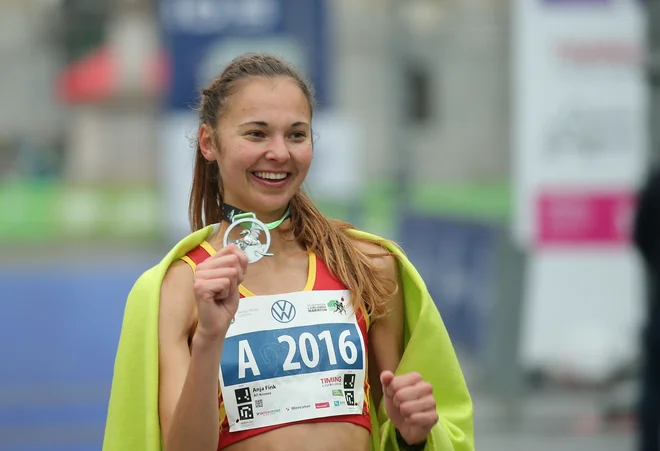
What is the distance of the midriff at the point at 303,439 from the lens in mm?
2398

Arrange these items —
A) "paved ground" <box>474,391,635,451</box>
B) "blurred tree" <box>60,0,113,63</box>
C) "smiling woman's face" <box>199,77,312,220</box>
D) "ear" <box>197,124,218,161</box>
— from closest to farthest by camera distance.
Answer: "smiling woman's face" <box>199,77,312,220</box>
"ear" <box>197,124,218,161</box>
"paved ground" <box>474,391,635,451</box>
"blurred tree" <box>60,0,113,63</box>

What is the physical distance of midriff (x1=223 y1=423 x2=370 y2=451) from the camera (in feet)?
7.87

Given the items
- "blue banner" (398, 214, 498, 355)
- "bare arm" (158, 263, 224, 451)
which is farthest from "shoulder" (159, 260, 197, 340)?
"blue banner" (398, 214, 498, 355)

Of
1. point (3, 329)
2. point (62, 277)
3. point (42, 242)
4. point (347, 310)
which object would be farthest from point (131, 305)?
point (42, 242)

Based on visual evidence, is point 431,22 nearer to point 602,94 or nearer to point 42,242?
point 42,242

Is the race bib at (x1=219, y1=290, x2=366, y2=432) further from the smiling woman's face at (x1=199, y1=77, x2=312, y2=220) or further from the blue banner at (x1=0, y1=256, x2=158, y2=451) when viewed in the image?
the blue banner at (x1=0, y1=256, x2=158, y2=451)

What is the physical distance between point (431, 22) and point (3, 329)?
2210 cm

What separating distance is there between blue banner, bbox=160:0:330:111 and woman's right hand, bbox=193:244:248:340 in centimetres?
736

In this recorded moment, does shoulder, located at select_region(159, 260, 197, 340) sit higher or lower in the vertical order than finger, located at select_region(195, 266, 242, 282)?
lower

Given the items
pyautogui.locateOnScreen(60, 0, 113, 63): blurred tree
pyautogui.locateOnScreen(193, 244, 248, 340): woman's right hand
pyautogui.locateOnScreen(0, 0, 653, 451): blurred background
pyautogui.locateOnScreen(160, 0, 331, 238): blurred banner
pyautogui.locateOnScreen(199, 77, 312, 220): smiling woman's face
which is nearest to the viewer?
pyautogui.locateOnScreen(193, 244, 248, 340): woman's right hand

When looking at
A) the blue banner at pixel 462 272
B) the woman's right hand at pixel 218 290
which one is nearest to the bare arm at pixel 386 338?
the woman's right hand at pixel 218 290

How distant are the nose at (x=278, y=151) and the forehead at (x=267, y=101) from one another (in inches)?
1.8

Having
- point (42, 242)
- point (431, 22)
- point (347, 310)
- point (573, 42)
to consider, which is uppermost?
point (431, 22)

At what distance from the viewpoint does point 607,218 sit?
8.89 metres
